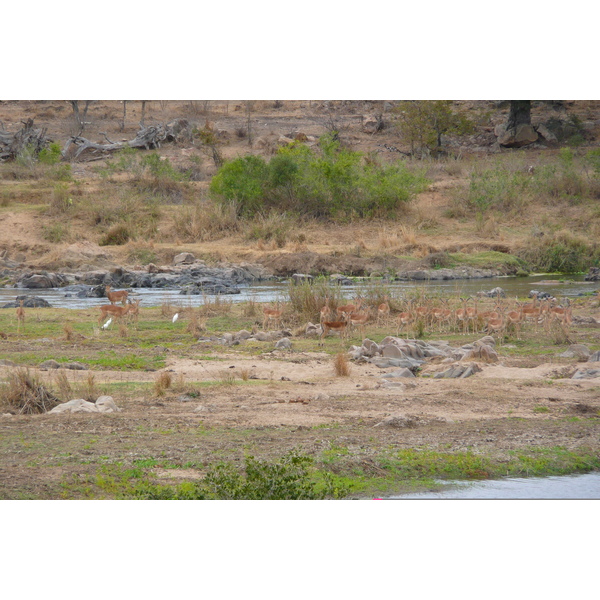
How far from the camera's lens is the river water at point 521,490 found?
6.32 meters

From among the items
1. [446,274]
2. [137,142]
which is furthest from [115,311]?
[446,274]

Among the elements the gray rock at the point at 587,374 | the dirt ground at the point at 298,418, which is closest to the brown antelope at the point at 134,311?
the dirt ground at the point at 298,418

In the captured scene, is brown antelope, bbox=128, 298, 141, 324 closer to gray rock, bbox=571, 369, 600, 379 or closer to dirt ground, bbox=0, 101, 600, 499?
dirt ground, bbox=0, 101, 600, 499

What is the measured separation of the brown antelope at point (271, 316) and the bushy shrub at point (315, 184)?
44.3ft

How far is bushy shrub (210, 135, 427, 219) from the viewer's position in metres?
27.5

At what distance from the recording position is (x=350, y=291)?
1902 cm

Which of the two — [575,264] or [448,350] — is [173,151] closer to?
[575,264]

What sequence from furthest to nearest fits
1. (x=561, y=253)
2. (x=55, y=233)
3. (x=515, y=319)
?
(x=55, y=233), (x=561, y=253), (x=515, y=319)

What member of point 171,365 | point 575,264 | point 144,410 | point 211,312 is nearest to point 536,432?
point 144,410

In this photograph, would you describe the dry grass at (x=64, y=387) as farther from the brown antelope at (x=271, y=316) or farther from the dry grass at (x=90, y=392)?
the brown antelope at (x=271, y=316)

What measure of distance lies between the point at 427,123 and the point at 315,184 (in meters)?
4.42

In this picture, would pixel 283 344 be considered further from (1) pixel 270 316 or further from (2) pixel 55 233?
(2) pixel 55 233

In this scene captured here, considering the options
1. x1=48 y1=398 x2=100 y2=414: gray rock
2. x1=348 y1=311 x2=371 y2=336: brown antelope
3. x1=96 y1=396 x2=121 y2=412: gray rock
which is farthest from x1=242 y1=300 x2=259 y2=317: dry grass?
x1=48 y1=398 x2=100 y2=414: gray rock

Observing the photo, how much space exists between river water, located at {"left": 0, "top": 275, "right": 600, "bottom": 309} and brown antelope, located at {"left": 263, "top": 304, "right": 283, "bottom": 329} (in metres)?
3.12
